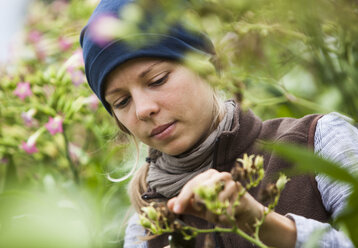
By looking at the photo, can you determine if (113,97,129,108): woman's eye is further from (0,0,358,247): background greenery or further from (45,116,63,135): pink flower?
(45,116,63,135): pink flower

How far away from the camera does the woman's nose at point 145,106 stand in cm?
85

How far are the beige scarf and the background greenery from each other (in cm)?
14

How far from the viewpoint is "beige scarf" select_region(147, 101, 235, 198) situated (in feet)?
3.34

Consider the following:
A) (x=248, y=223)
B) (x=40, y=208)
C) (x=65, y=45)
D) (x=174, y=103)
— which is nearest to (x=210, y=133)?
(x=174, y=103)

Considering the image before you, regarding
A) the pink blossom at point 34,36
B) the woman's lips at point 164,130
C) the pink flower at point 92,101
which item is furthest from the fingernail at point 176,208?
the pink blossom at point 34,36

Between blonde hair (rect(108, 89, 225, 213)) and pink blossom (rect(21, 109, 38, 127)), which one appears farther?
pink blossom (rect(21, 109, 38, 127))

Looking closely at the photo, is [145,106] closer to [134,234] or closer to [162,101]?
[162,101]

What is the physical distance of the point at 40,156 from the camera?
180 cm

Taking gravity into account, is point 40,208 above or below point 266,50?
below

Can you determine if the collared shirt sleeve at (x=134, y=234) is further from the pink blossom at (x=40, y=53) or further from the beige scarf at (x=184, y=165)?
the pink blossom at (x=40, y=53)

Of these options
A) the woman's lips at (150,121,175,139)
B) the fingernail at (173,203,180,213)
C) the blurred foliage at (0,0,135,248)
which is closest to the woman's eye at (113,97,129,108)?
the woman's lips at (150,121,175,139)

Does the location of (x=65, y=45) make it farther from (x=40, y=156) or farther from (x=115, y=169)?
(x=115, y=169)

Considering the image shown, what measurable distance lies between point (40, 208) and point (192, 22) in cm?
74

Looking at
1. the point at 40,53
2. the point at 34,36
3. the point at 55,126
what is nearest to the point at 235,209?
the point at 55,126
